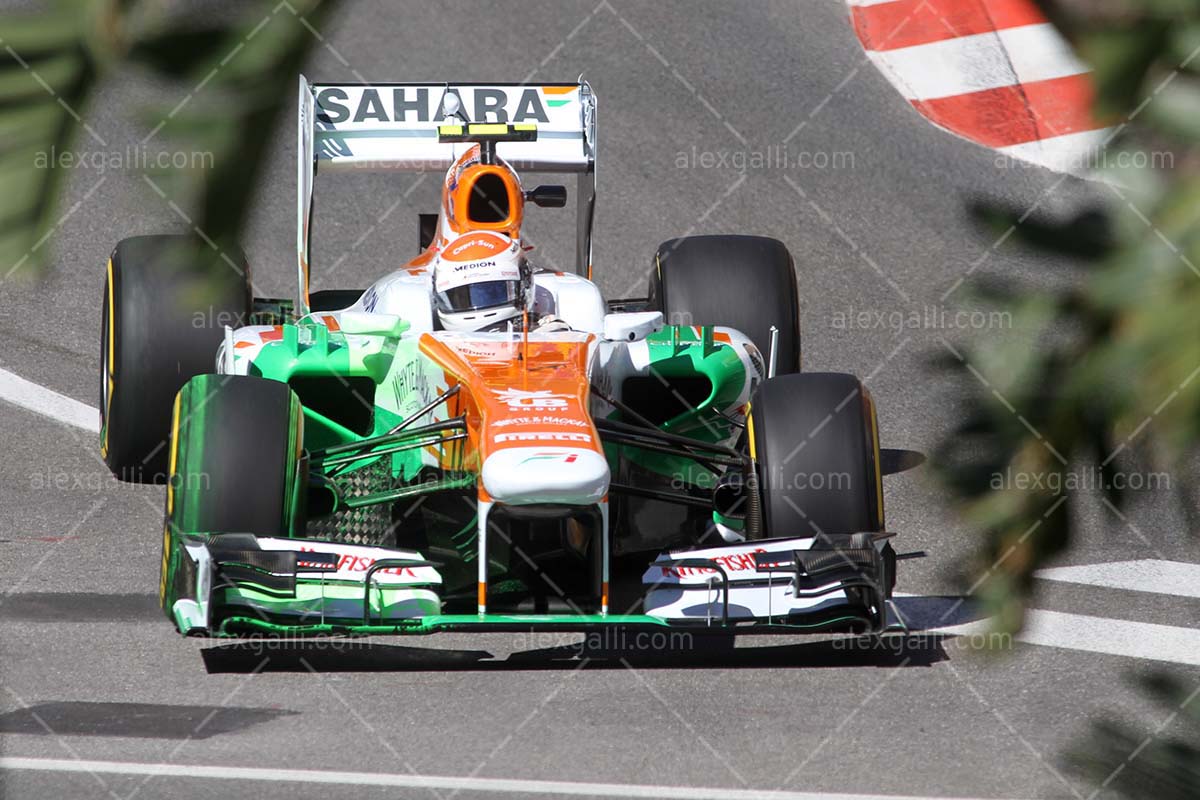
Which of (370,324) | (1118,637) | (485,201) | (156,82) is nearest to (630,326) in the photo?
(485,201)

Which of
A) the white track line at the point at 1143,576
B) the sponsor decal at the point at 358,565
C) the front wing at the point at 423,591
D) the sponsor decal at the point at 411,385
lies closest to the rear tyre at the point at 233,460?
the front wing at the point at 423,591

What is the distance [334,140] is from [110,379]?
1483mm

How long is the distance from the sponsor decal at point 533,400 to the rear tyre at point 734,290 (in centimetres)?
201

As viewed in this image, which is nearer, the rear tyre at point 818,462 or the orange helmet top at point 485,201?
the rear tyre at point 818,462

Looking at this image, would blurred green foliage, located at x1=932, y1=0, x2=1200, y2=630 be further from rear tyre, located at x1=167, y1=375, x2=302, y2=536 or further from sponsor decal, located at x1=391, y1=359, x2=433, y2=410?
sponsor decal, located at x1=391, y1=359, x2=433, y2=410

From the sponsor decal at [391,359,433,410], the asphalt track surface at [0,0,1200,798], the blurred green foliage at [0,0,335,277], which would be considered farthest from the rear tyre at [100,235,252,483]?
the blurred green foliage at [0,0,335,277]

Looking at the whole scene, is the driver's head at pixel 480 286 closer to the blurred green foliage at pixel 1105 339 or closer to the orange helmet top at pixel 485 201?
the orange helmet top at pixel 485 201

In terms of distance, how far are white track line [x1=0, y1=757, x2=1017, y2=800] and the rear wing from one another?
3.57m

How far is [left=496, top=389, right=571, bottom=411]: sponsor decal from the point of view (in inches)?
235

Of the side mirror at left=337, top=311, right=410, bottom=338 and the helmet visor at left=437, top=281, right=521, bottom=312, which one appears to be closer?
the side mirror at left=337, top=311, right=410, bottom=338

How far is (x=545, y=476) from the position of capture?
5543 millimetres

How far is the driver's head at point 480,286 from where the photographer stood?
22.5 ft

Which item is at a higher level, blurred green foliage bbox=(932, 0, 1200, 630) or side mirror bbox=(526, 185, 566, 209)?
side mirror bbox=(526, 185, 566, 209)

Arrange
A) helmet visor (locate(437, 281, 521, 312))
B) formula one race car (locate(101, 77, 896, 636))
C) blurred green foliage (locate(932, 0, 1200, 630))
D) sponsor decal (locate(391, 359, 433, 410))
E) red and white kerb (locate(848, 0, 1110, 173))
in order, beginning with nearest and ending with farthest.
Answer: blurred green foliage (locate(932, 0, 1200, 630)), formula one race car (locate(101, 77, 896, 636)), sponsor decal (locate(391, 359, 433, 410)), helmet visor (locate(437, 281, 521, 312)), red and white kerb (locate(848, 0, 1110, 173))
